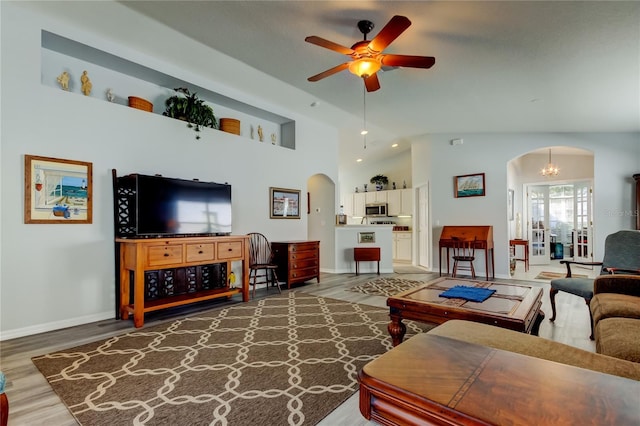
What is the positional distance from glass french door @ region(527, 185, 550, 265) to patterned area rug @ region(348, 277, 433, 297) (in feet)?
16.0

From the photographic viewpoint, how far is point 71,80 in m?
3.72

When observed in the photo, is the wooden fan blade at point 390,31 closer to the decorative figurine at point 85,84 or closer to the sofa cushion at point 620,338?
the sofa cushion at point 620,338

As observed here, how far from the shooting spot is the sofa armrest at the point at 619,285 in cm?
262

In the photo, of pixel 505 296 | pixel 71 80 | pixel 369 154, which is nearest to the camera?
pixel 505 296

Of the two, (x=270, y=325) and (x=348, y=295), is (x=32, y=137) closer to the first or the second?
(x=270, y=325)

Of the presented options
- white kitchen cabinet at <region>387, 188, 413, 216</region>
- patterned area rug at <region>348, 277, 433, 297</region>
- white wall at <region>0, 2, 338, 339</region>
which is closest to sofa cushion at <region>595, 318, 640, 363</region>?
patterned area rug at <region>348, 277, 433, 297</region>

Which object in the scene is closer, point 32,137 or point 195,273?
point 32,137

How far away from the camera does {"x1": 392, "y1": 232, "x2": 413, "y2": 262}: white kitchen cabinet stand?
894 cm

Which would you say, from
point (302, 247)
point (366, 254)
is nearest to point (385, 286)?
point (366, 254)

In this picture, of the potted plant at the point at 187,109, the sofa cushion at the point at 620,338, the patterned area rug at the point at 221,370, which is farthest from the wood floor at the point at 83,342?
the potted plant at the point at 187,109

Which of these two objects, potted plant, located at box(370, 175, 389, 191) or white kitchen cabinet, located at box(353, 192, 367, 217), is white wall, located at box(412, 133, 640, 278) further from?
white kitchen cabinet, located at box(353, 192, 367, 217)

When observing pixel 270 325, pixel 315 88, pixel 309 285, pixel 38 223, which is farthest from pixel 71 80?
pixel 309 285

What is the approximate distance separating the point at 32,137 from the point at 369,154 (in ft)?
24.9

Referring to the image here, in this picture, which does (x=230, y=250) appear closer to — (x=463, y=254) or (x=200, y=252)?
(x=200, y=252)
